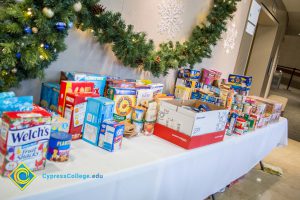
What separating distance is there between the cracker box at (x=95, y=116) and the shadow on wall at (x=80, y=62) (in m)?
0.39

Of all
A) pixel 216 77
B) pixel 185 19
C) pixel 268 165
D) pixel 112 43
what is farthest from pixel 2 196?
pixel 268 165

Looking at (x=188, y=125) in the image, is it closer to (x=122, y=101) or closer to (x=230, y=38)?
(x=122, y=101)

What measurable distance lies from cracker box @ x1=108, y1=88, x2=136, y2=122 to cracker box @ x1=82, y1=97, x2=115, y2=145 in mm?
225

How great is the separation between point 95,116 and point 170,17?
4.30 ft

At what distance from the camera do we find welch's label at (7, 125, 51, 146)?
888 millimetres

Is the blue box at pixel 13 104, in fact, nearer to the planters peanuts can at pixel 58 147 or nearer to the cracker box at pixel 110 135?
the planters peanuts can at pixel 58 147

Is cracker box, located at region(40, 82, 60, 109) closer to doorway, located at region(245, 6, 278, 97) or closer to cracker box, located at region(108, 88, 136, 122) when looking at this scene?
cracker box, located at region(108, 88, 136, 122)

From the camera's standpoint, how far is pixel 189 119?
154 cm

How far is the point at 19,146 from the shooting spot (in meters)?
0.91

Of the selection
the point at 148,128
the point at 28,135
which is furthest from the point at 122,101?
the point at 28,135

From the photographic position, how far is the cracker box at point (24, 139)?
34.9 inches

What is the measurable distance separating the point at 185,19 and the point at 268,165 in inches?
98.0

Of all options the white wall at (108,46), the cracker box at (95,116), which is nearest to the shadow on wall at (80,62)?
the white wall at (108,46)

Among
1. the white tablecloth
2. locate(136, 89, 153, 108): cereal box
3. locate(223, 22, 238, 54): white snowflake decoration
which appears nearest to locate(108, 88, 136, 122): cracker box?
locate(136, 89, 153, 108): cereal box
